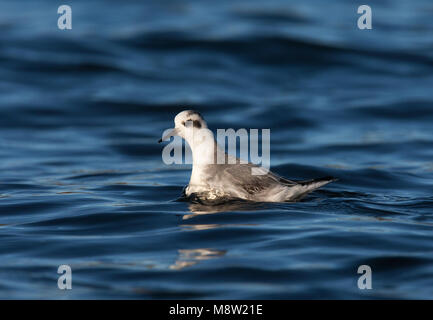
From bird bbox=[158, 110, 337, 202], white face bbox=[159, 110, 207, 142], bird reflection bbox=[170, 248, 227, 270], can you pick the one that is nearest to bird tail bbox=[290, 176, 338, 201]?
bird bbox=[158, 110, 337, 202]

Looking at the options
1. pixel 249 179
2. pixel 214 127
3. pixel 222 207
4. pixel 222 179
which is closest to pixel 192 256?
pixel 222 207

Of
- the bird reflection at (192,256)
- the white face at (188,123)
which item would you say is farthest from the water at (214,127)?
the white face at (188,123)

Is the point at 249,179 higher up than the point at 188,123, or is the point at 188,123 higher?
the point at 188,123

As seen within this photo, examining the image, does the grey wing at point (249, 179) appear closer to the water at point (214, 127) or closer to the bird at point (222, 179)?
the bird at point (222, 179)

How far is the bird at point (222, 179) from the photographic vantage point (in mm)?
10773

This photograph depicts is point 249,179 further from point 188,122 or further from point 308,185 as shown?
point 188,122

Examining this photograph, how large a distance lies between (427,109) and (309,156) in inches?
217

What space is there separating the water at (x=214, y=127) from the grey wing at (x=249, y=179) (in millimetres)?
283

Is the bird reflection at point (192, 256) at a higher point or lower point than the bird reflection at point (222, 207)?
lower

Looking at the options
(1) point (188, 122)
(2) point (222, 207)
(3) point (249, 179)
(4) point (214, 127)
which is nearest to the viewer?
(2) point (222, 207)

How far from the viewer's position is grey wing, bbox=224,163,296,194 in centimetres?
1077

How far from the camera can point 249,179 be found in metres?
10.8

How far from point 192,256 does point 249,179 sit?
7.44 feet
